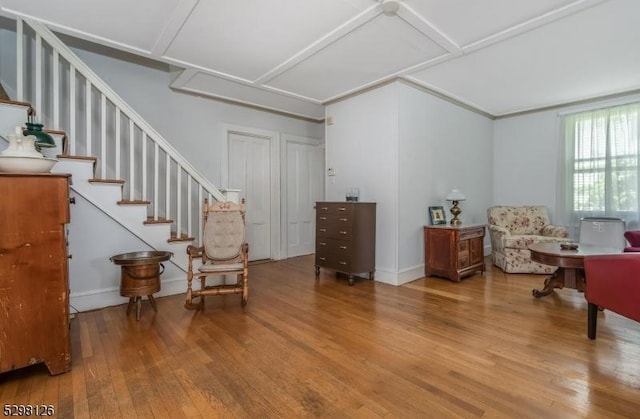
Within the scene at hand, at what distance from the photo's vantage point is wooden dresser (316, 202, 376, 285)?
391 centimetres

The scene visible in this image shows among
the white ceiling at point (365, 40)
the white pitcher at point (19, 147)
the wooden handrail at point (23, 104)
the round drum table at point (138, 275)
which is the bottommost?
the round drum table at point (138, 275)

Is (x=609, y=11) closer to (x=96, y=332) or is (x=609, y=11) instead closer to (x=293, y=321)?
(x=293, y=321)

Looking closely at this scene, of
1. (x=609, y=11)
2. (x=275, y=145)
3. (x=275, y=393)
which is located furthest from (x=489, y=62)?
(x=275, y=393)

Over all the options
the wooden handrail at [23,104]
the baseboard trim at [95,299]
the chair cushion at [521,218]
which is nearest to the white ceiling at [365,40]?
the wooden handrail at [23,104]

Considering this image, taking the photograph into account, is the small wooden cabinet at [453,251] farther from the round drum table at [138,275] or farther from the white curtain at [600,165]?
the round drum table at [138,275]

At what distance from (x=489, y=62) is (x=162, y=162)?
4262 mm

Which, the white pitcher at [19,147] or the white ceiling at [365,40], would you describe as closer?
the white pitcher at [19,147]

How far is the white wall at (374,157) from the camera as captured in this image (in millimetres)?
3957

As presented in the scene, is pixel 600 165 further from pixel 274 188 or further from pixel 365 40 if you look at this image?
pixel 274 188

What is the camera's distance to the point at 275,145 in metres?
5.46

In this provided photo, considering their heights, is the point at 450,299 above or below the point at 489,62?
below

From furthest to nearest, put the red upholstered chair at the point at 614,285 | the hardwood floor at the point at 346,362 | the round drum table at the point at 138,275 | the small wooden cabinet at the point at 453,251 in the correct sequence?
the small wooden cabinet at the point at 453,251, the round drum table at the point at 138,275, the red upholstered chair at the point at 614,285, the hardwood floor at the point at 346,362

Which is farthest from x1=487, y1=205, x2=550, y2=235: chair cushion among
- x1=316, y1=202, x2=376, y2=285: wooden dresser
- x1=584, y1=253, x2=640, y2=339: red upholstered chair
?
x1=584, y1=253, x2=640, y2=339: red upholstered chair

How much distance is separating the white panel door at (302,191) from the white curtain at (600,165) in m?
4.20
